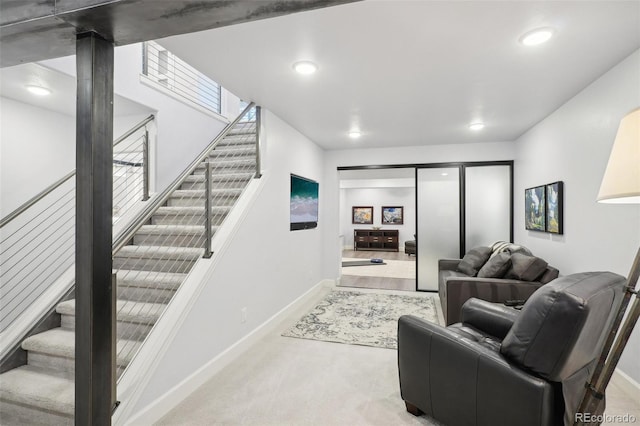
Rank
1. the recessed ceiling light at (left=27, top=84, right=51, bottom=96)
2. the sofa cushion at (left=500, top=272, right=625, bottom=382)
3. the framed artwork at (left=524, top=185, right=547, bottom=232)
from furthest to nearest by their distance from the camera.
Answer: the framed artwork at (left=524, top=185, right=547, bottom=232) < the recessed ceiling light at (left=27, top=84, right=51, bottom=96) < the sofa cushion at (left=500, top=272, right=625, bottom=382)

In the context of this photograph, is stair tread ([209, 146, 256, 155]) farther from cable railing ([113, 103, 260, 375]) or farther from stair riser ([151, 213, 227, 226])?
stair riser ([151, 213, 227, 226])

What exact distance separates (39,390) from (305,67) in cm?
274

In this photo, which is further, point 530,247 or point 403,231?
point 403,231

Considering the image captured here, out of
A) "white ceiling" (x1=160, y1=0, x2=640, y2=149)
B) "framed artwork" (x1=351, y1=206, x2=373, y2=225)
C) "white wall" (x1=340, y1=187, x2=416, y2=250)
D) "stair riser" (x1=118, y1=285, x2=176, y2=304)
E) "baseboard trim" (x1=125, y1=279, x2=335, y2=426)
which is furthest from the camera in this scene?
"framed artwork" (x1=351, y1=206, x2=373, y2=225)

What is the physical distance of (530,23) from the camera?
6.40 feet

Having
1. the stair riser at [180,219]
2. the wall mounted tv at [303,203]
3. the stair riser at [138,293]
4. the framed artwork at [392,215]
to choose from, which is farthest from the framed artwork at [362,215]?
the stair riser at [138,293]

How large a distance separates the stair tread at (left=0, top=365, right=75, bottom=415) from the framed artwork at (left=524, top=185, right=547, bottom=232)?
178 inches

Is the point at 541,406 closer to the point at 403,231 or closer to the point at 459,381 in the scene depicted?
Answer: the point at 459,381

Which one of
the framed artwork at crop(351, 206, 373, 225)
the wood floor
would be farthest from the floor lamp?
the framed artwork at crop(351, 206, 373, 225)

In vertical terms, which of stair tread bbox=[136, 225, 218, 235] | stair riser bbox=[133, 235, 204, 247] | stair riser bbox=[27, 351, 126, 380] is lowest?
stair riser bbox=[27, 351, 126, 380]

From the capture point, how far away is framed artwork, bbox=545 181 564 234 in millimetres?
3361

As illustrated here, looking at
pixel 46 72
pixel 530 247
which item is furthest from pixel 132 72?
pixel 530 247

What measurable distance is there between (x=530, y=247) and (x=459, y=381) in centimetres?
335

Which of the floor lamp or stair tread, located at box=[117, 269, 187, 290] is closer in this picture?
the floor lamp
